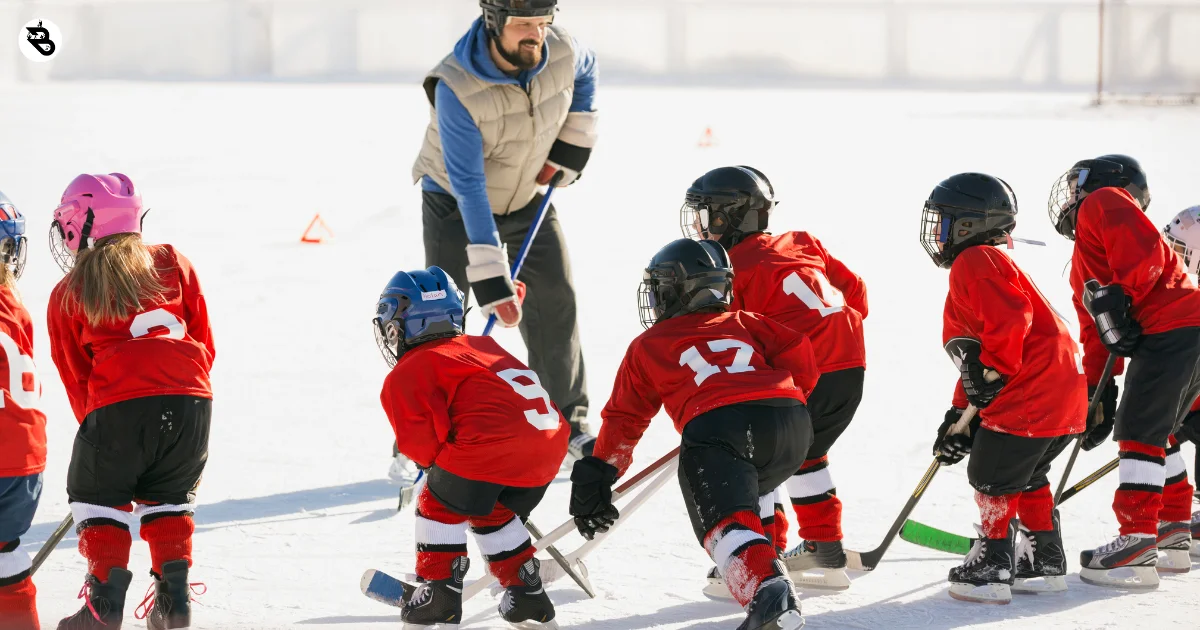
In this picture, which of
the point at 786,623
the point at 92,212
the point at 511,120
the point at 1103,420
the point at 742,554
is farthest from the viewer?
the point at 511,120

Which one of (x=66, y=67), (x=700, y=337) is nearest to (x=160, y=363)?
(x=700, y=337)

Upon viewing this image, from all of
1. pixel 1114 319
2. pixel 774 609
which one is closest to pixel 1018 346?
pixel 1114 319

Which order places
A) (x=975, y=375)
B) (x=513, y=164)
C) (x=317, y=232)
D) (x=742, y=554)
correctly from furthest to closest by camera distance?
(x=317, y=232) → (x=513, y=164) → (x=975, y=375) → (x=742, y=554)

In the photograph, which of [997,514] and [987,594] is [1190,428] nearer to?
[997,514]

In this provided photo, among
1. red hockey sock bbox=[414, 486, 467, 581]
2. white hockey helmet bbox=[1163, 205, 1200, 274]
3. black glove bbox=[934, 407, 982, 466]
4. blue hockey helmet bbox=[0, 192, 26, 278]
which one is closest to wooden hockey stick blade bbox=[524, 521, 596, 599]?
red hockey sock bbox=[414, 486, 467, 581]

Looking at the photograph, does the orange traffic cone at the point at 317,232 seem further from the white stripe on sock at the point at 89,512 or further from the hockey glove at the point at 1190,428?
the hockey glove at the point at 1190,428

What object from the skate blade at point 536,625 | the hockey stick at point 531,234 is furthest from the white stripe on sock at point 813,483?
the hockey stick at point 531,234

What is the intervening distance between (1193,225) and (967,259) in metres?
1.10

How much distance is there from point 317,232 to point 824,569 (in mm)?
6797

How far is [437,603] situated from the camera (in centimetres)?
335

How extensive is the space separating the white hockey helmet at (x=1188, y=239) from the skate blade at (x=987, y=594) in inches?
52.5

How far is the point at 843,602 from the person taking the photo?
3705 millimetres

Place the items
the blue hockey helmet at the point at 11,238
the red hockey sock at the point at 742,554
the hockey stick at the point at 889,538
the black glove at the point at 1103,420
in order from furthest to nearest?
the black glove at the point at 1103,420
the hockey stick at the point at 889,538
the blue hockey helmet at the point at 11,238
the red hockey sock at the point at 742,554

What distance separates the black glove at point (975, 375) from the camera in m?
3.65
